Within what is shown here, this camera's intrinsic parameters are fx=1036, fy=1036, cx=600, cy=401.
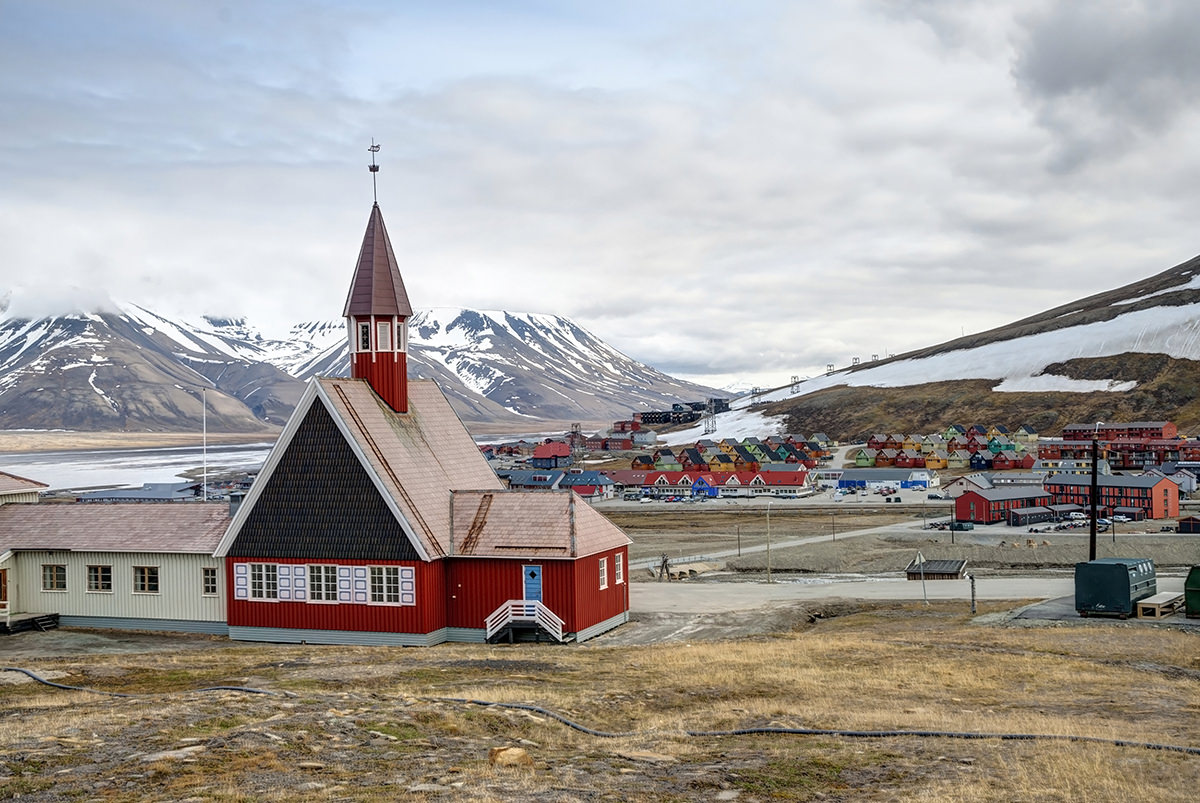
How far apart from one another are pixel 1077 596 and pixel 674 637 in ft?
54.7

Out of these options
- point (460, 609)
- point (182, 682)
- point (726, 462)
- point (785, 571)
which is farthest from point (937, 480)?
point (182, 682)

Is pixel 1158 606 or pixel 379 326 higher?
pixel 379 326

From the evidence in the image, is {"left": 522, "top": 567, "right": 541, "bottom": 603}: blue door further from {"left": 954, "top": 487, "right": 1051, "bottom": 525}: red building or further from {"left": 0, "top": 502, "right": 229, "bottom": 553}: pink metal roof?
{"left": 954, "top": 487, "right": 1051, "bottom": 525}: red building

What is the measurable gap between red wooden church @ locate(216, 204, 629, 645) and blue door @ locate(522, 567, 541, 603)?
0.05 m

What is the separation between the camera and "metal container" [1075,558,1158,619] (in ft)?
134

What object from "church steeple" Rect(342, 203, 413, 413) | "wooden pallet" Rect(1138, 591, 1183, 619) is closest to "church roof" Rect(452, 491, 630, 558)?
"church steeple" Rect(342, 203, 413, 413)

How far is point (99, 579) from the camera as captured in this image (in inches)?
1672

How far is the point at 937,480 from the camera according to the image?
523 feet

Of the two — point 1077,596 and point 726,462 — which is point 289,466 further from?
point 726,462

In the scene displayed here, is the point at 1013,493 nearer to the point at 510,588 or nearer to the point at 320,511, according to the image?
the point at 510,588

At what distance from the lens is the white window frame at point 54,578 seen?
140 ft

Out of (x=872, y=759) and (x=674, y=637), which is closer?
(x=872, y=759)

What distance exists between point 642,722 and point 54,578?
3185 cm

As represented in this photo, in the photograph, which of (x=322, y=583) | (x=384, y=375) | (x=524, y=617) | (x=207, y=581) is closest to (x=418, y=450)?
(x=384, y=375)
